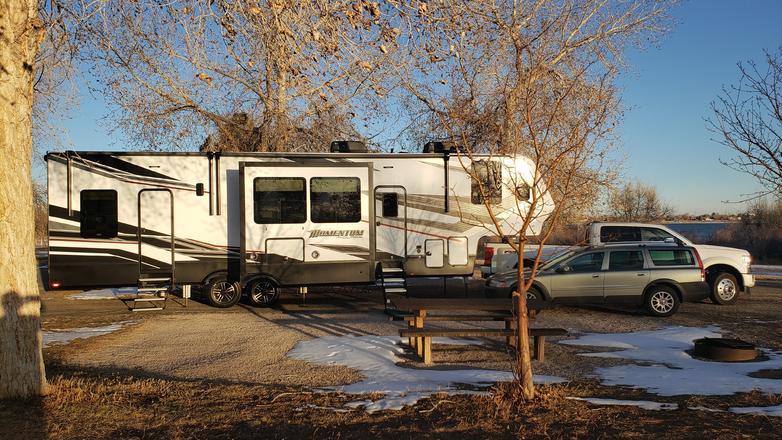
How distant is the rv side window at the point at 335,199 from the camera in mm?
12828

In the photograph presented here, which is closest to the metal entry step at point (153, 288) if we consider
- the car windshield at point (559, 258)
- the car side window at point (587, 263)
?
the car windshield at point (559, 258)

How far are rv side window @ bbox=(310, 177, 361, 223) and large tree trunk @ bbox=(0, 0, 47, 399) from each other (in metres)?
7.13

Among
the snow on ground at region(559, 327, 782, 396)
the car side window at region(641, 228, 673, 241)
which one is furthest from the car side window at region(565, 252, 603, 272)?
the car side window at region(641, 228, 673, 241)

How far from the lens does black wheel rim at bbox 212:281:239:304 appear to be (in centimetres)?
1289

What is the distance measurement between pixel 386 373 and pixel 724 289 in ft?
33.5

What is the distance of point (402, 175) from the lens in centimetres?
1335

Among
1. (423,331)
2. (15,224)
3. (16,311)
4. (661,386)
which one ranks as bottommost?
(661,386)

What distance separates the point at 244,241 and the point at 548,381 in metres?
7.60

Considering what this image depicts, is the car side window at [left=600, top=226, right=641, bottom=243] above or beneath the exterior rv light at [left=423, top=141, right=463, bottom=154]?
beneath

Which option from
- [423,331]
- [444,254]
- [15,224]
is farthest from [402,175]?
[15,224]

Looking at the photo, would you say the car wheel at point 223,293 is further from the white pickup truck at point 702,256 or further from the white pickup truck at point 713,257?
the white pickup truck at point 713,257

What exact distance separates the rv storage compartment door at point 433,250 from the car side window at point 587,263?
8.87 ft

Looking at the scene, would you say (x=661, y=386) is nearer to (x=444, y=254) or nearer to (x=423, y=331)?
(x=423, y=331)

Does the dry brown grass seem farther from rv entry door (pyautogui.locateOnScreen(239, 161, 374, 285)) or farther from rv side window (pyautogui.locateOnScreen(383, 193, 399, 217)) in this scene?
rv side window (pyautogui.locateOnScreen(383, 193, 399, 217))
